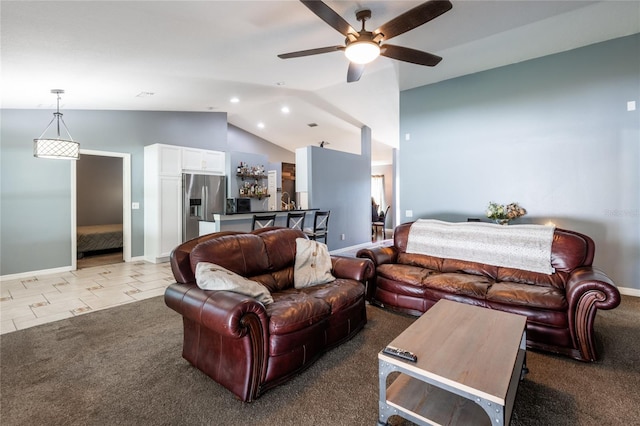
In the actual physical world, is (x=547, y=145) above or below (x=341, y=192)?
above

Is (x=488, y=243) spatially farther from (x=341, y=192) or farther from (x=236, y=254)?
(x=341, y=192)

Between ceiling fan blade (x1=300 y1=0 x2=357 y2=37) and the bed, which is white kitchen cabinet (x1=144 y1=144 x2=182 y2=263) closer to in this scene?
the bed

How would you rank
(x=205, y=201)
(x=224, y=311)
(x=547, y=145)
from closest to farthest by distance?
(x=224, y=311) → (x=547, y=145) → (x=205, y=201)

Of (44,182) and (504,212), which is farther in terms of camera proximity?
(44,182)

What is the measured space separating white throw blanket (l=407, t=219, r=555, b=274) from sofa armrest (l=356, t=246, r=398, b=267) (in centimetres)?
22

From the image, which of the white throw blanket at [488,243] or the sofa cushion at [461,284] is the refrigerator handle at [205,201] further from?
the sofa cushion at [461,284]

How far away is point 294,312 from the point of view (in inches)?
78.4

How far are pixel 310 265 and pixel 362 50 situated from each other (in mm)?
2024

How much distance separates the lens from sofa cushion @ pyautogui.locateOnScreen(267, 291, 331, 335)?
Result: 6.24 ft

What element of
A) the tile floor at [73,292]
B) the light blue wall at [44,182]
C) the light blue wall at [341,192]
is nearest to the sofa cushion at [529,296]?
the tile floor at [73,292]

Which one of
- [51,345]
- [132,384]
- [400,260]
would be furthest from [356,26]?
[51,345]

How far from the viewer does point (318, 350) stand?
2.21m

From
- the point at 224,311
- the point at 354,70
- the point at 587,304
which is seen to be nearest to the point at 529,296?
the point at 587,304

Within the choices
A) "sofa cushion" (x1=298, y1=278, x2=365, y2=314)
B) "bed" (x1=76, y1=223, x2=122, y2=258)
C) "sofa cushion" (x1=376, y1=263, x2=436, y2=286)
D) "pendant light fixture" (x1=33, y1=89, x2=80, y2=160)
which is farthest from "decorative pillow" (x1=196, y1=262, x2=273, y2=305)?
"bed" (x1=76, y1=223, x2=122, y2=258)
